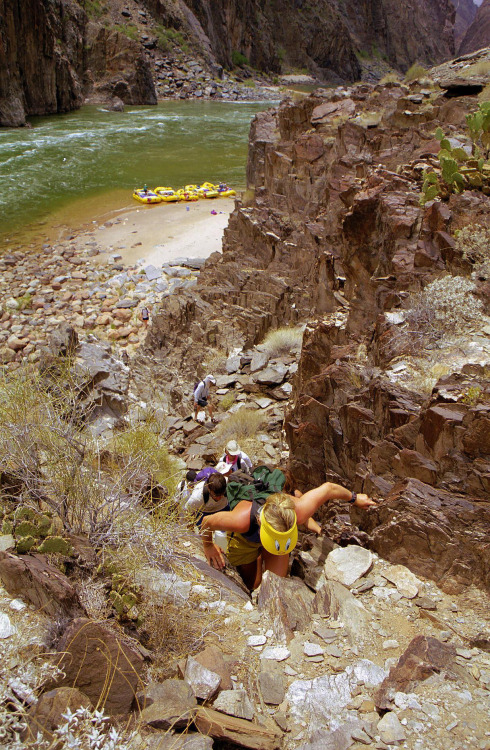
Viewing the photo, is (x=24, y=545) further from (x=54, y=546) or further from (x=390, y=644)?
(x=390, y=644)

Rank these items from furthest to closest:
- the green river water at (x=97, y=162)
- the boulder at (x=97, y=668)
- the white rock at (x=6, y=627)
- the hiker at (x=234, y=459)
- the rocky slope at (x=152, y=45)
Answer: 1. the rocky slope at (x=152, y=45)
2. the green river water at (x=97, y=162)
3. the hiker at (x=234, y=459)
4. the white rock at (x=6, y=627)
5. the boulder at (x=97, y=668)

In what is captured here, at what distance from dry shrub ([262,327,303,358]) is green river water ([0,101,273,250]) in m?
13.0

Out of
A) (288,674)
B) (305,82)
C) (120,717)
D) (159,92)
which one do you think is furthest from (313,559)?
(305,82)

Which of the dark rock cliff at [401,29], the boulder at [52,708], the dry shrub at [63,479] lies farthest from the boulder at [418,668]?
the dark rock cliff at [401,29]

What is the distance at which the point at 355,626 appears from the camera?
3.27m

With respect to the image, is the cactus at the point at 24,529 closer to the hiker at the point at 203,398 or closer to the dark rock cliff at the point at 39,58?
the hiker at the point at 203,398

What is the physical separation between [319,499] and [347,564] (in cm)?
52

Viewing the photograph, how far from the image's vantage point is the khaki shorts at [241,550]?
398 centimetres

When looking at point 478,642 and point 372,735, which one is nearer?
point 372,735

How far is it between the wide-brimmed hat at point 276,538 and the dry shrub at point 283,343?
6.17m

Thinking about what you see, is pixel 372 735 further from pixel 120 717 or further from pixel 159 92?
pixel 159 92

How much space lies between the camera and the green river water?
21.8 meters

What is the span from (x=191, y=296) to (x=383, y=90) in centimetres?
1158

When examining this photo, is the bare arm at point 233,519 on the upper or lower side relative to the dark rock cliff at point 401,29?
lower
